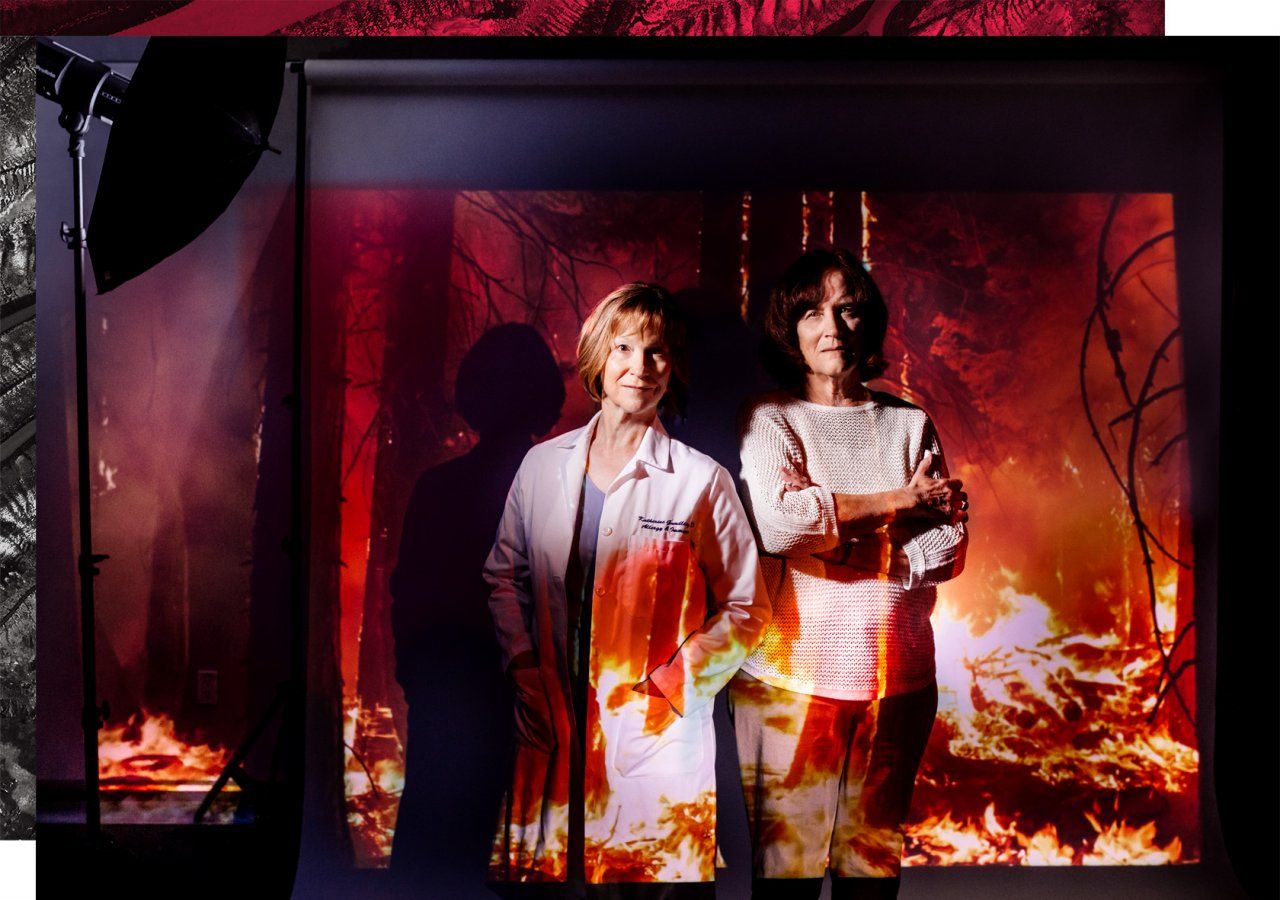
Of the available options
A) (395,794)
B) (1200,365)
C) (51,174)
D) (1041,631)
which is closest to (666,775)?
(395,794)

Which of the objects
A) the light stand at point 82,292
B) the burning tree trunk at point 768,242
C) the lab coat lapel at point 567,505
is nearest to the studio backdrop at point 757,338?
the burning tree trunk at point 768,242

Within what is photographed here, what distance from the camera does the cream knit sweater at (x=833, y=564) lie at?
2363 millimetres

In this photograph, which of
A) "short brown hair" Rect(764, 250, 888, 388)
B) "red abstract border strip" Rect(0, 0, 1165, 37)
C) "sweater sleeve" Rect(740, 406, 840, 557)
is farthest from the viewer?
"red abstract border strip" Rect(0, 0, 1165, 37)

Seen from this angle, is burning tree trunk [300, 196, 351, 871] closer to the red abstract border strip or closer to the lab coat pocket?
the red abstract border strip

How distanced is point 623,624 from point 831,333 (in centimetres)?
97

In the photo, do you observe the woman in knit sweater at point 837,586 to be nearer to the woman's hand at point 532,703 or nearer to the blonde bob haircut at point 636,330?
the blonde bob haircut at point 636,330

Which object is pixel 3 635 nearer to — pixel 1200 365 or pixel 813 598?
pixel 813 598

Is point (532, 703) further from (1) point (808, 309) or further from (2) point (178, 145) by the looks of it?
(2) point (178, 145)

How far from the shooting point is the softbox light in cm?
251

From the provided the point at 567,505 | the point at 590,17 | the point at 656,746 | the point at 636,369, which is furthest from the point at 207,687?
the point at 590,17

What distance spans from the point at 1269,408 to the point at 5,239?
144 inches

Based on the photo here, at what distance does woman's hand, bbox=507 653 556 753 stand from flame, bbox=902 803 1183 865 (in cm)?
104

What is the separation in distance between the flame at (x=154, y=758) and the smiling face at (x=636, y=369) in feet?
4.91

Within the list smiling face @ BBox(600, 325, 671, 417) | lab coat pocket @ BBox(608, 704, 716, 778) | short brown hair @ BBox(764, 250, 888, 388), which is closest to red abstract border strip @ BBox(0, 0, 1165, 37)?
short brown hair @ BBox(764, 250, 888, 388)
